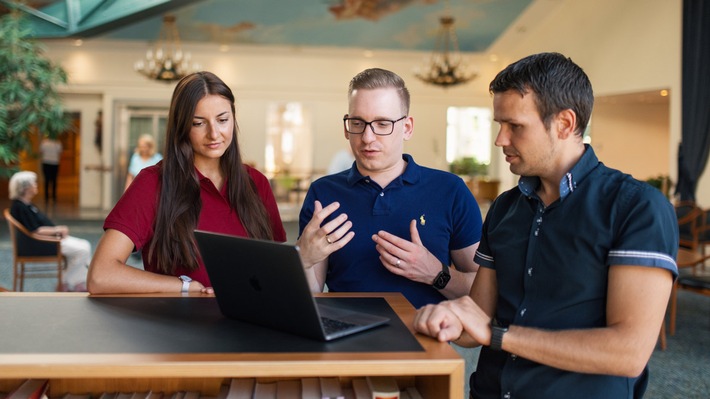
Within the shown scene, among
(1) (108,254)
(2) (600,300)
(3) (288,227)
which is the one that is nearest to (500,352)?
(2) (600,300)

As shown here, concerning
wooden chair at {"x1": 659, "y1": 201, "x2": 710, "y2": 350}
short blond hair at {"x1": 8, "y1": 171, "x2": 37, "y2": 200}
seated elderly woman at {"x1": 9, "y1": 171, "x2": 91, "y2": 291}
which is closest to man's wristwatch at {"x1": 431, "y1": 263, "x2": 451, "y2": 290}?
wooden chair at {"x1": 659, "y1": 201, "x2": 710, "y2": 350}

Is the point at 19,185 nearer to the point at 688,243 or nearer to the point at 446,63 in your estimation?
the point at 688,243

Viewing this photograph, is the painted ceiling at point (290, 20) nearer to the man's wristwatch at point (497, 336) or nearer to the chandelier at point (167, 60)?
the chandelier at point (167, 60)

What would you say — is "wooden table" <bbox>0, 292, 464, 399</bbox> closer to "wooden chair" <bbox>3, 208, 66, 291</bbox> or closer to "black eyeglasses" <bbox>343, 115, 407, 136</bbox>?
"black eyeglasses" <bbox>343, 115, 407, 136</bbox>

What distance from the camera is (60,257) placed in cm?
666

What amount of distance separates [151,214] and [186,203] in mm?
129

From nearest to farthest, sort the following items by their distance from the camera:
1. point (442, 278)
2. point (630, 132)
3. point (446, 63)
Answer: point (442, 278) < point (446, 63) < point (630, 132)

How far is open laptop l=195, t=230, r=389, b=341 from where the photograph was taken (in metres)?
1.52

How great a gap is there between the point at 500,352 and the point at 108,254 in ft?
4.16

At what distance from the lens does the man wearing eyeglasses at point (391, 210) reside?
7.79 ft

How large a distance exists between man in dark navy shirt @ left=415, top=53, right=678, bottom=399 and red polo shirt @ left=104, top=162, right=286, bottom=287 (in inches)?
40.0

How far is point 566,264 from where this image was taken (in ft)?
5.62

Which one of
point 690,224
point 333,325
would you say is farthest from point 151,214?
point 690,224

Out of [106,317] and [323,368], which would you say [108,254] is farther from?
[323,368]
